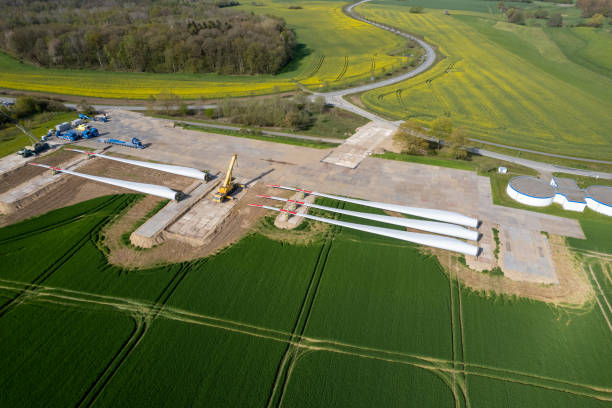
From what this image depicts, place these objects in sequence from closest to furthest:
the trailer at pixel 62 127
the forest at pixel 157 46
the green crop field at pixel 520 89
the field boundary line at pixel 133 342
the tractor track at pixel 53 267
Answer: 1. the field boundary line at pixel 133 342
2. the tractor track at pixel 53 267
3. the trailer at pixel 62 127
4. the green crop field at pixel 520 89
5. the forest at pixel 157 46

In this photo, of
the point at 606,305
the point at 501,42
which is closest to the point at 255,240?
the point at 606,305

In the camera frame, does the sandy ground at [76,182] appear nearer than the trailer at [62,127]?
Yes

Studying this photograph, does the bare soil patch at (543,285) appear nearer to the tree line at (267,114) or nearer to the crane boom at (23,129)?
the tree line at (267,114)

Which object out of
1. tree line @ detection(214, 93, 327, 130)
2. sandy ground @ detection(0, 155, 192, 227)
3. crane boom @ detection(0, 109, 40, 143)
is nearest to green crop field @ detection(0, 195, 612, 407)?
sandy ground @ detection(0, 155, 192, 227)

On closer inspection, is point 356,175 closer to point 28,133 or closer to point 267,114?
point 267,114

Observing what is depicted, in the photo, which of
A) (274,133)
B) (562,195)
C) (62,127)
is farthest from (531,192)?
(62,127)

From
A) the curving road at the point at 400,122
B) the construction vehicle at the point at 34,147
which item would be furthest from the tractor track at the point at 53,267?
the curving road at the point at 400,122
